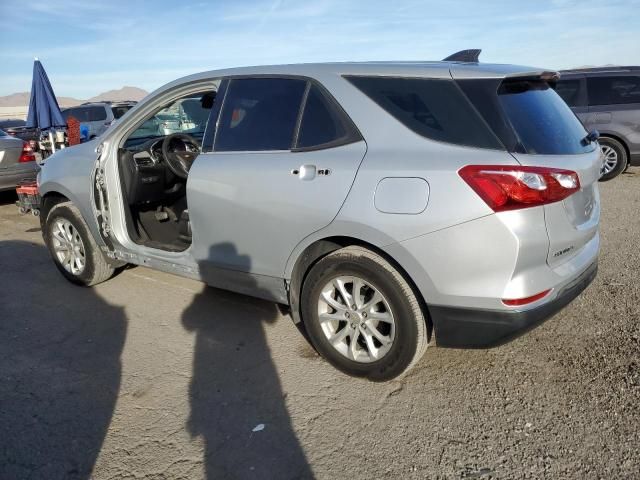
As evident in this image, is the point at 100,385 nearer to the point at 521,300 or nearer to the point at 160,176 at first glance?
the point at 160,176

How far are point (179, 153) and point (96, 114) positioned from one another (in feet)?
42.2

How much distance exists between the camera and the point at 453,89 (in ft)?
8.34

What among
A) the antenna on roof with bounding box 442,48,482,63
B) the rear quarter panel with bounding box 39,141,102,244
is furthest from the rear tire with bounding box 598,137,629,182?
the rear quarter panel with bounding box 39,141,102,244

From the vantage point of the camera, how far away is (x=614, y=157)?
8797mm

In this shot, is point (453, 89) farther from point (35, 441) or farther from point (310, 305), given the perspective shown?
point (35, 441)

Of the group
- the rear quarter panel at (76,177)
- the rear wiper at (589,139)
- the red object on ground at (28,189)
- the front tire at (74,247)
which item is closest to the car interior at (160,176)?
the rear quarter panel at (76,177)

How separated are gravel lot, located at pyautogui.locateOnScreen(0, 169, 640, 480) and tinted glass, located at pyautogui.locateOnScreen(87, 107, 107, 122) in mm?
12890

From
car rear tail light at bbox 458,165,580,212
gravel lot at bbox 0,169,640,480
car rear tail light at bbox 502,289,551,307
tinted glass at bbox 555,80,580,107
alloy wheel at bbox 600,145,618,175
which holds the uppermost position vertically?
tinted glass at bbox 555,80,580,107

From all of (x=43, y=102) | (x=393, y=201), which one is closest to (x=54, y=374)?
(x=393, y=201)

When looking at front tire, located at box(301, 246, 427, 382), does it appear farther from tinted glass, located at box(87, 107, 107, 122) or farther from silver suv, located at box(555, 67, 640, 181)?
tinted glass, located at box(87, 107, 107, 122)

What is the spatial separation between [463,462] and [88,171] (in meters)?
3.56

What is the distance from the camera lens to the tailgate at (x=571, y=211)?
2.41m

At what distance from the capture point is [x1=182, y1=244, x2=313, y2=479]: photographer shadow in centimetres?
233

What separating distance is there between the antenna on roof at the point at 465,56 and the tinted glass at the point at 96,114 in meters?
14.3
